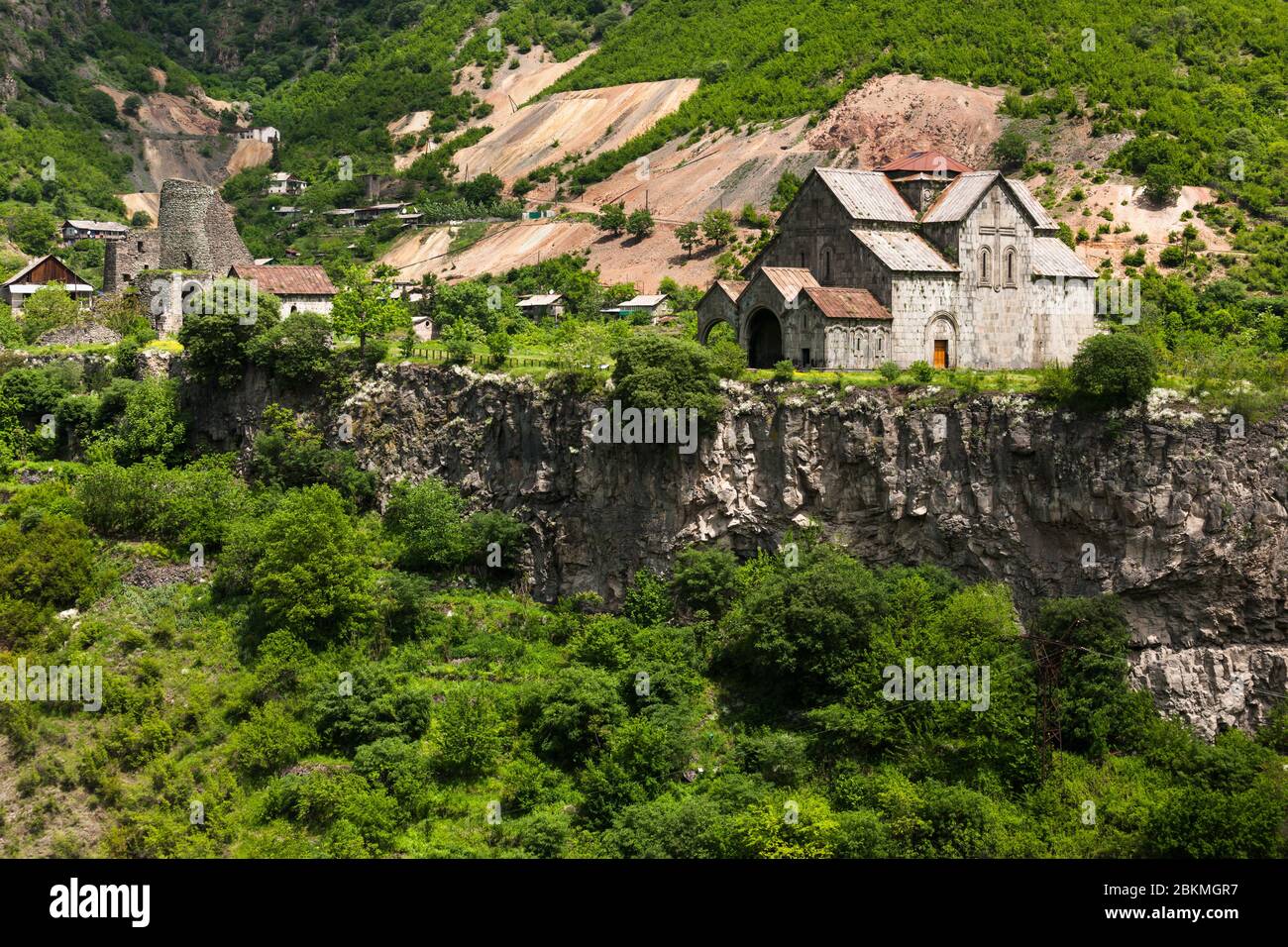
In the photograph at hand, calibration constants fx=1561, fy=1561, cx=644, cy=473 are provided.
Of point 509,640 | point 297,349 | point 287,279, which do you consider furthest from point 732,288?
point 287,279

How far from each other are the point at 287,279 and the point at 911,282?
2948 centimetres

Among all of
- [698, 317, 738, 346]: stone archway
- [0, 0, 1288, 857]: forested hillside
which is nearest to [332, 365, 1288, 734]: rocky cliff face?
[0, 0, 1288, 857]: forested hillside

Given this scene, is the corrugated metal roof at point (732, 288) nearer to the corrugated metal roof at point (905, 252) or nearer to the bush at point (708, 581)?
the corrugated metal roof at point (905, 252)

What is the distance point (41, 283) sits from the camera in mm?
80000

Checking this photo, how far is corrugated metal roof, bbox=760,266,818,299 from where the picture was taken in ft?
173

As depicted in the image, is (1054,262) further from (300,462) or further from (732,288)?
(300,462)

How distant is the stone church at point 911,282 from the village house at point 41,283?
3856cm

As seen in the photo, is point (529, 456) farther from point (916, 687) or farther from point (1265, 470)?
point (1265, 470)

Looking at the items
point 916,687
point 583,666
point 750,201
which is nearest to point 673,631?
point 583,666

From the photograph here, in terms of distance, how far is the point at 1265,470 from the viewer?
43.6 meters

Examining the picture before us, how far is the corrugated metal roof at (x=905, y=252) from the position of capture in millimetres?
52562

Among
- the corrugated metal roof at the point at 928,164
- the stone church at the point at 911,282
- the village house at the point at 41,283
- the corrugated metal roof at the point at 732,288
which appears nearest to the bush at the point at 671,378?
the stone church at the point at 911,282

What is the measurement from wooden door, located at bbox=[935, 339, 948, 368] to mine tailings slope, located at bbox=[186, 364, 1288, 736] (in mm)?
6647

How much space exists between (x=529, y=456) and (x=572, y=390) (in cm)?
286
